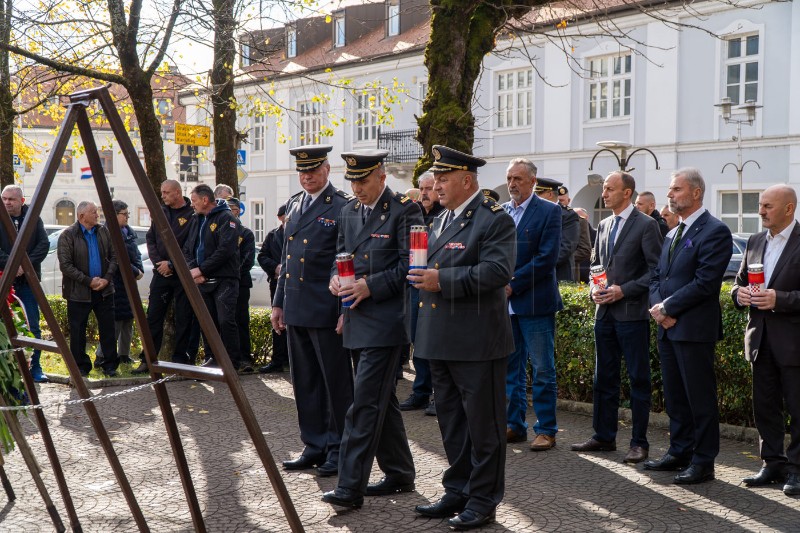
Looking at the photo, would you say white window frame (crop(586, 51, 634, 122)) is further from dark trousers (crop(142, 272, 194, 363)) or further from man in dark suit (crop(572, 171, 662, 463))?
man in dark suit (crop(572, 171, 662, 463))

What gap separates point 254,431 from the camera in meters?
3.86

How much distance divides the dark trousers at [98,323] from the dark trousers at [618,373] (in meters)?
5.95

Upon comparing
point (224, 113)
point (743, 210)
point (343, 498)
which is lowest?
point (343, 498)

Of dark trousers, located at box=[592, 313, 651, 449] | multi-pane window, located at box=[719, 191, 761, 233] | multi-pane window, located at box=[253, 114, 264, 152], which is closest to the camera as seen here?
dark trousers, located at box=[592, 313, 651, 449]

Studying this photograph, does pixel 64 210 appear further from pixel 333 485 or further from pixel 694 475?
pixel 694 475

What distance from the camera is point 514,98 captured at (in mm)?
32594

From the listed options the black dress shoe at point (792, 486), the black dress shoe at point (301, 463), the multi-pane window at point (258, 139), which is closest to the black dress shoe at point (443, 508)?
the black dress shoe at point (301, 463)

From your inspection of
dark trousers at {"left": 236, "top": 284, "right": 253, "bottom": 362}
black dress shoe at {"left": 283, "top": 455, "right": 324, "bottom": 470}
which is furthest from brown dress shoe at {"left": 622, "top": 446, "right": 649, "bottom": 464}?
dark trousers at {"left": 236, "top": 284, "right": 253, "bottom": 362}

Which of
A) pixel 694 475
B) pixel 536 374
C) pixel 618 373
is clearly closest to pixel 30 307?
pixel 536 374

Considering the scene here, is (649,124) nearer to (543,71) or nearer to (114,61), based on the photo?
(543,71)

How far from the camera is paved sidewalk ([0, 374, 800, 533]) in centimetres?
536

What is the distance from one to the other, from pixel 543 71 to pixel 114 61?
16.7 m

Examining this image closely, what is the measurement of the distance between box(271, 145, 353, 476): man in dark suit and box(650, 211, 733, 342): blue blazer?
2.30 meters

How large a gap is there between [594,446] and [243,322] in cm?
562
